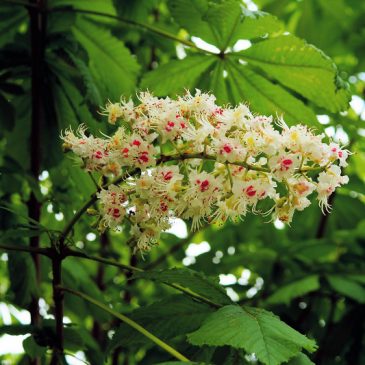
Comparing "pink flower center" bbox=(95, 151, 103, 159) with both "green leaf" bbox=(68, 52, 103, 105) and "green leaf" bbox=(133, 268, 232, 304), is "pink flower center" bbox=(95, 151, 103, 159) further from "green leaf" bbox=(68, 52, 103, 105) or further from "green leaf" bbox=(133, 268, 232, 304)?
"green leaf" bbox=(68, 52, 103, 105)

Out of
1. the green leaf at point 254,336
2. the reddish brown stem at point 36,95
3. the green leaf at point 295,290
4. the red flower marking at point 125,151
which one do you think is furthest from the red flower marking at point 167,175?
the green leaf at point 295,290

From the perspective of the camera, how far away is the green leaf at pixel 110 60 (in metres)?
2.56

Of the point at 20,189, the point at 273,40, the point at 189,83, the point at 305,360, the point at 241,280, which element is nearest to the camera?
the point at 305,360

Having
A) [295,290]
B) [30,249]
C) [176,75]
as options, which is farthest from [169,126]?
[295,290]

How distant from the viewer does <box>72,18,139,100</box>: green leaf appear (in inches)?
101

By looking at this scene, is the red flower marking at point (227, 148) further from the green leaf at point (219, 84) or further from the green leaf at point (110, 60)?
the green leaf at point (110, 60)

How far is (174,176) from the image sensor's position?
1.63 meters

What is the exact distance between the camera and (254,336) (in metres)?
1.44


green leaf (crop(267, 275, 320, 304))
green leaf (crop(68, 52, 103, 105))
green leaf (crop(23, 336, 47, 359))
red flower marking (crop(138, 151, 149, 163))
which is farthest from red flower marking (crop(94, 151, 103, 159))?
green leaf (crop(267, 275, 320, 304))

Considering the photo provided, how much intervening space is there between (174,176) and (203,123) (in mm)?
163

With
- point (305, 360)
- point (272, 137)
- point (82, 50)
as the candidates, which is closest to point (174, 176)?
point (272, 137)

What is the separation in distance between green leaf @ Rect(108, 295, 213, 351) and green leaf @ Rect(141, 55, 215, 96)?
35.6 inches

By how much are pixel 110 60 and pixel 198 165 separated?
103 cm

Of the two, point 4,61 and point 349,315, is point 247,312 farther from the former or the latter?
point 349,315
